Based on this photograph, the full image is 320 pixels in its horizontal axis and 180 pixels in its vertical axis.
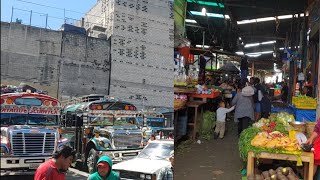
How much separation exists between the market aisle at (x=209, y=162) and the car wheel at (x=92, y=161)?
2.49 m

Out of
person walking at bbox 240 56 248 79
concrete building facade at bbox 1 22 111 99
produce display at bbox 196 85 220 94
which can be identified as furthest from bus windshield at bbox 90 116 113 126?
person walking at bbox 240 56 248 79

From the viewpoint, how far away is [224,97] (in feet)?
22.0

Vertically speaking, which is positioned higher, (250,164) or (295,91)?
(295,91)

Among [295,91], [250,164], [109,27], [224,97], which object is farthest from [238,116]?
[109,27]

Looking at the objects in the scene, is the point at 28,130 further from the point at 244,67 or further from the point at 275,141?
the point at 244,67

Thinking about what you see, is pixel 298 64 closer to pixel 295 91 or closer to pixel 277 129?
pixel 295 91

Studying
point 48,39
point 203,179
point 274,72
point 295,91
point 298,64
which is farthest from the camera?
point 274,72

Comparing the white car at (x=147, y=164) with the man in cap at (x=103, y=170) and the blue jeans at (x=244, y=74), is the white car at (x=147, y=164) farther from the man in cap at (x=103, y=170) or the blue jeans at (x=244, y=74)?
the blue jeans at (x=244, y=74)

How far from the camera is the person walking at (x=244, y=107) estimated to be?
620 centimetres

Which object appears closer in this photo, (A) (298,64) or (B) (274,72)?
(A) (298,64)

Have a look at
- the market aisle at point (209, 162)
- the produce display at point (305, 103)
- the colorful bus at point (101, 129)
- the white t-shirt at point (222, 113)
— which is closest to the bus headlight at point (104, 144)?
the colorful bus at point (101, 129)

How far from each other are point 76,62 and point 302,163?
124 inches

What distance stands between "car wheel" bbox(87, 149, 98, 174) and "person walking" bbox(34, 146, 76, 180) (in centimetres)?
9

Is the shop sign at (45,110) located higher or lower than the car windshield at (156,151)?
higher
